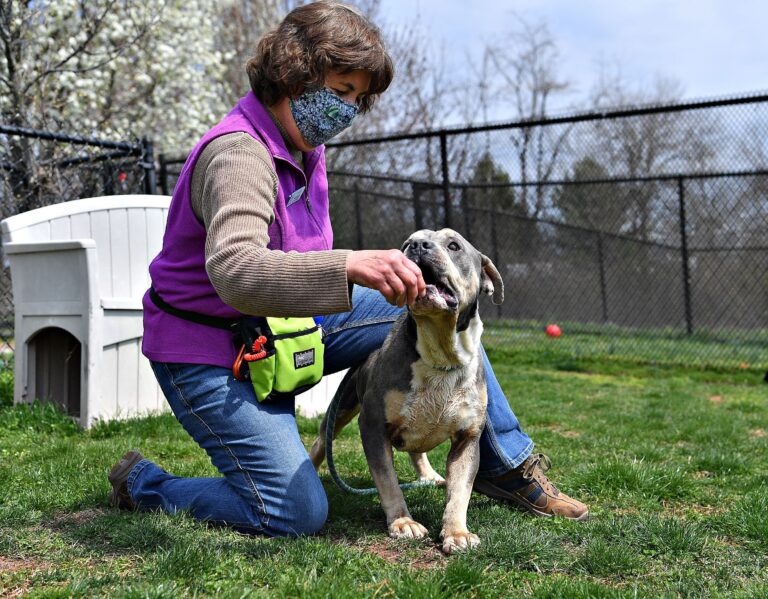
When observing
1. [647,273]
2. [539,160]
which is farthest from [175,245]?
[539,160]

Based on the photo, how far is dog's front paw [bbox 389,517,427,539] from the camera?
2.93 m

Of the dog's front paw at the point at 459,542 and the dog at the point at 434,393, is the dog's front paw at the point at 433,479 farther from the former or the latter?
the dog's front paw at the point at 459,542

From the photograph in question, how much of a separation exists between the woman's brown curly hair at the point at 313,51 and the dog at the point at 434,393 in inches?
28.3

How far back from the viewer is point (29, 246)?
490cm

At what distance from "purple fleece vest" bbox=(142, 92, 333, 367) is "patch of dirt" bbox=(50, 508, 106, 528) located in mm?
728

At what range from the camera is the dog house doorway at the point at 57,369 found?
5309 millimetres

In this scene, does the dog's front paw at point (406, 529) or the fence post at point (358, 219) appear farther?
the fence post at point (358, 219)

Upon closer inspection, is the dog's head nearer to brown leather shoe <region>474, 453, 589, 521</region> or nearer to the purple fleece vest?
the purple fleece vest

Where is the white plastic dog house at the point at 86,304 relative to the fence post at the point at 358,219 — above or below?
below

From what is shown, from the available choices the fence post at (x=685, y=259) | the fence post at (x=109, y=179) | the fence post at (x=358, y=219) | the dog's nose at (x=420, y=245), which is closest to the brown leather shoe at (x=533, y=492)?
the dog's nose at (x=420, y=245)

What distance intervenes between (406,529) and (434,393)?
0.54 m

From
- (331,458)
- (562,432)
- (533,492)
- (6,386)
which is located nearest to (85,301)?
(6,386)

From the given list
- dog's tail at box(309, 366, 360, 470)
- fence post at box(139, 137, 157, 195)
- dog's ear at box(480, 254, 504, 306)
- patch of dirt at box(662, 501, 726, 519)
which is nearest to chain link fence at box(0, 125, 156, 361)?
fence post at box(139, 137, 157, 195)

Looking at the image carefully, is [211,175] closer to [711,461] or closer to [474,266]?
[474,266]
